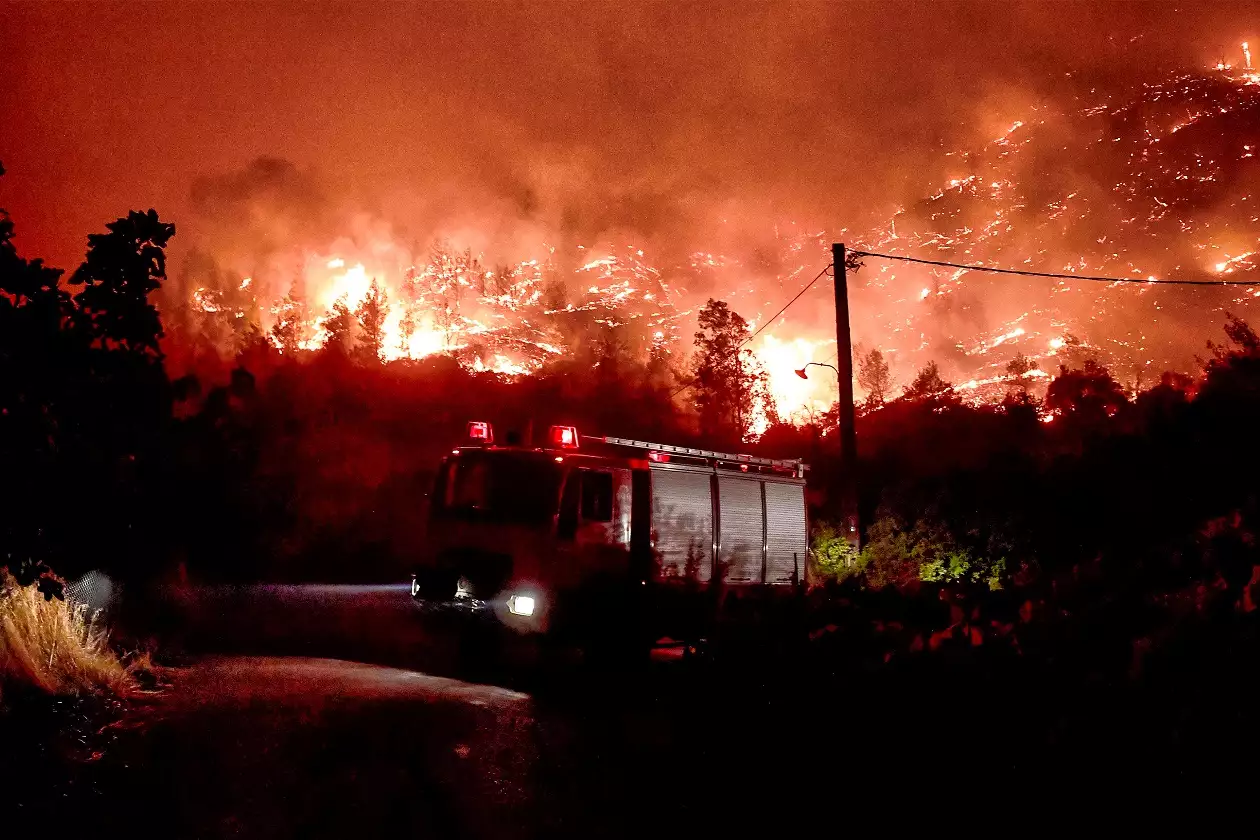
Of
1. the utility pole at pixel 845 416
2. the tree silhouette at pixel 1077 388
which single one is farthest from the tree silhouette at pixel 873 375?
the utility pole at pixel 845 416

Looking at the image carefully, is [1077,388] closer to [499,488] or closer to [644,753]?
[499,488]

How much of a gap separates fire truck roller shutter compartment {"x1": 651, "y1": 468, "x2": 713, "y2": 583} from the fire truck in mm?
15

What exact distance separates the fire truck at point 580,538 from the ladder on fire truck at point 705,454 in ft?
0.14

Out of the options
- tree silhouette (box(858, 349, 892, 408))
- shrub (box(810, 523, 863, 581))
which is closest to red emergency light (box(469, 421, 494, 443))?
shrub (box(810, 523, 863, 581))

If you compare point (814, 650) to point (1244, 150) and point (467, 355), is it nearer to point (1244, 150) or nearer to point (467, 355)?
point (467, 355)

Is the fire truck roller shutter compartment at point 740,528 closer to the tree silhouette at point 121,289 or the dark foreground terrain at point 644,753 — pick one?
the dark foreground terrain at point 644,753

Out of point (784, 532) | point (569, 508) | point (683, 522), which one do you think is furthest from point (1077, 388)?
point (569, 508)

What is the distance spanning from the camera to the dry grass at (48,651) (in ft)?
25.2

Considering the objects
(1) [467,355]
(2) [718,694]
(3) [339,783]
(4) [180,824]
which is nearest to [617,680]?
(2) [718,694]

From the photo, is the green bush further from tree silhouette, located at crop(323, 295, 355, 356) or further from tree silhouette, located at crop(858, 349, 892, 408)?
tree silhouette, located at crop(323, 295, 355, 356)

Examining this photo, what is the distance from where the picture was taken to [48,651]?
8.04m

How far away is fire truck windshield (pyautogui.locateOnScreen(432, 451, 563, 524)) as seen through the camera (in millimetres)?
10508

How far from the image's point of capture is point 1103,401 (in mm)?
46094

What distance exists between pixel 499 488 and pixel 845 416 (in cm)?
975
